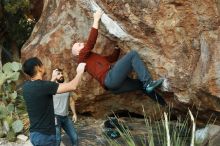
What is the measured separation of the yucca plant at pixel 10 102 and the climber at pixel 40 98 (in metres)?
3.55

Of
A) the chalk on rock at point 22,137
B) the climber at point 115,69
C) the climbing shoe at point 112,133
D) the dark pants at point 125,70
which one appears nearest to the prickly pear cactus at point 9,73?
the chalk on rock at point 22,137

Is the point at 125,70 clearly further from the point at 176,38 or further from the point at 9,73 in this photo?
the point at 9,73

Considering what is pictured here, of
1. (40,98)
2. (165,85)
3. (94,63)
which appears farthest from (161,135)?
(40,98)

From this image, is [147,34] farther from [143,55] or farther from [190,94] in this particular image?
[190,94]

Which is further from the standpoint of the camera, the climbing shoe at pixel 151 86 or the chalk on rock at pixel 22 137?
the chalk on rock at pixel 22 137

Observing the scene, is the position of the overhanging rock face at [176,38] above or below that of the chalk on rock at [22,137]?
above

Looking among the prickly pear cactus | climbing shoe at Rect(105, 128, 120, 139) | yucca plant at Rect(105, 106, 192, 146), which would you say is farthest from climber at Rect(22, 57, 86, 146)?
the prickly pear cactus

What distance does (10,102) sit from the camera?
452 inches

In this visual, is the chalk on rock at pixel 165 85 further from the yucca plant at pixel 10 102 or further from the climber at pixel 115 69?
the yucca plant at pixel 10 102

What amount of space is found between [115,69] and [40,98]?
1.49 m

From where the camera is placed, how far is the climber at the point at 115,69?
25.5 ft

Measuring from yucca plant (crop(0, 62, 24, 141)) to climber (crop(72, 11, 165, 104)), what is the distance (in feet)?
9.64

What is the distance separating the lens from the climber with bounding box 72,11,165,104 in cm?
776

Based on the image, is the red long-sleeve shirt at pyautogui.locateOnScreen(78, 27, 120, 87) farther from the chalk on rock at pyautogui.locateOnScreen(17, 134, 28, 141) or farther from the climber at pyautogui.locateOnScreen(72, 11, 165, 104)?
the chalk on rock at pyautogui.locateOnScreen(17, 134, 28, 141)
